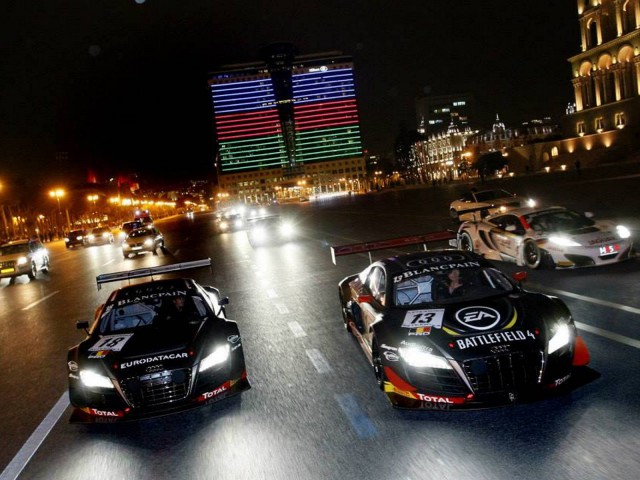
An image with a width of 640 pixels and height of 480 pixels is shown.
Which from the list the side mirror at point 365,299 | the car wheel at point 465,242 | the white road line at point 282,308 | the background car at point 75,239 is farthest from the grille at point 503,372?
the background car at point 75,239

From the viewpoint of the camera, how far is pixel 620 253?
12.3 metres

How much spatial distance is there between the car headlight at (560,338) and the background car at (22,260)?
24.1 metres

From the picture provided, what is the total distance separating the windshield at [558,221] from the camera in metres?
13.1

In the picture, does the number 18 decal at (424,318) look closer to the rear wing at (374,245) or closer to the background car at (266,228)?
the rear wing at (374,245)

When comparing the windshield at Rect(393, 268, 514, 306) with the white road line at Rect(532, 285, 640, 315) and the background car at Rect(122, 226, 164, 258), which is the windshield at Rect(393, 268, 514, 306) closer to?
the white road line at Rect(532, 285, 640, 315)

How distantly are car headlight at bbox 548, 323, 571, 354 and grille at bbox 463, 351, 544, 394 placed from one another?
0.28 metres

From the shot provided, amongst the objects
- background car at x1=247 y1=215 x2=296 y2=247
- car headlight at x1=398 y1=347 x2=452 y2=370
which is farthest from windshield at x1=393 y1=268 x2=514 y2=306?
background car at x1=247 y1=215 x2=296 y2=247

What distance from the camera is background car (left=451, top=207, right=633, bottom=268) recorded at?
40.4 feet

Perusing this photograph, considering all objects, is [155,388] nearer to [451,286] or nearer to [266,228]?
[451,286]

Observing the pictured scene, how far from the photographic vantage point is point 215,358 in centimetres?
626

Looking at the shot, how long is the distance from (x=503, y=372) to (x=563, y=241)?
8143mm

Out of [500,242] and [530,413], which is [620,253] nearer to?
[500,242]

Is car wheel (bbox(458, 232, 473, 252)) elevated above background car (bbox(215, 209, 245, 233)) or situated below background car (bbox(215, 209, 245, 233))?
below

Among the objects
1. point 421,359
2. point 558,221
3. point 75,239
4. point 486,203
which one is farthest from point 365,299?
point 75,239
